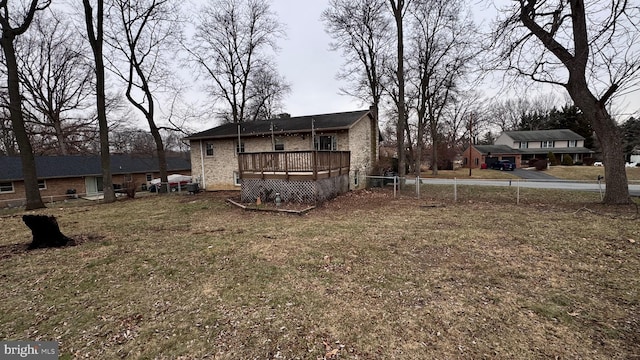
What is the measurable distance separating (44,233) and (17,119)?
9.05m

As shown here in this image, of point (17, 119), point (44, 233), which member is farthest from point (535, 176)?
point (17, 119)

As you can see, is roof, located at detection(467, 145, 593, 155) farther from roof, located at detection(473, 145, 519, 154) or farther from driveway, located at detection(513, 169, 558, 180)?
driveway, located at detection(513, 169, 558, 180)

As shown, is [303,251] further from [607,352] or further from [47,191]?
[47,191]

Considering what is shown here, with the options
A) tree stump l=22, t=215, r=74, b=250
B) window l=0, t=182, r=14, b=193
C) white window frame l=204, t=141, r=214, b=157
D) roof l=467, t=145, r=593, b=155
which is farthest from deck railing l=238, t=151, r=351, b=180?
Result: roof l=467, t=145, r=593, b=155

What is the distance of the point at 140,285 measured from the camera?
409 centimetres

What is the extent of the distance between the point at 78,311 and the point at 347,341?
359cm

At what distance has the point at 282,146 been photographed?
50.8 feet

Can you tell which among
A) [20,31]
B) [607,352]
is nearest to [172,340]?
[607,352]

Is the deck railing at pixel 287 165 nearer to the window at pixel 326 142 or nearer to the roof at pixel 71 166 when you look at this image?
the window at pixel 326 142

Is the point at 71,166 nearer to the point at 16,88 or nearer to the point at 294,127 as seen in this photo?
the point at 16,88

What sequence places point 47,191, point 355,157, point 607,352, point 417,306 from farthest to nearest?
point 47,191
point 355,157
point 417,306
point 607,352

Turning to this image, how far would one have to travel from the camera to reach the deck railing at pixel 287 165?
405 inches

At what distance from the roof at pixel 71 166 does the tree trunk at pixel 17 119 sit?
698 cm

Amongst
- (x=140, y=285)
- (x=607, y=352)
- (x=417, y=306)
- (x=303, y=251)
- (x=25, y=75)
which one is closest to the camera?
(x=607, y=352)
